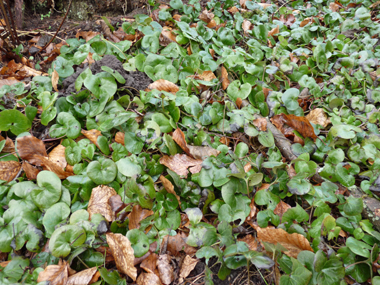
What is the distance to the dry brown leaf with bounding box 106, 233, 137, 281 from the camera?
137cm

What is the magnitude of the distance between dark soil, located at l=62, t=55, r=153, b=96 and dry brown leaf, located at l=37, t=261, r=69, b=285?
136cm

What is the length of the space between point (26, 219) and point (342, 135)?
2337 mm

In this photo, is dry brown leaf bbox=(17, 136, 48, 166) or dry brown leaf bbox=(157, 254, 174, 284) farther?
dry brown leaf bbox=(17, 136, 48, 166)

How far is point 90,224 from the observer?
4.87ft

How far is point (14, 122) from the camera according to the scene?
1819mm

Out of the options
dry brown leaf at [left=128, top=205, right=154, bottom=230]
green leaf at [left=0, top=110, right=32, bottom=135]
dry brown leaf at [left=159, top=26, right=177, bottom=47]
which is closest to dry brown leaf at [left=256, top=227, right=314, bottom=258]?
dry brown leaf at [left=128, top=205, right=154, bottom=230]

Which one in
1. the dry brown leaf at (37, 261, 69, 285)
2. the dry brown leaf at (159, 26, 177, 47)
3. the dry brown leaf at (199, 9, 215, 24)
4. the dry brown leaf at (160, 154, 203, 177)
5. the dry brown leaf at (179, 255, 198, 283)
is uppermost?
the dry brown leaf at (199, 9, 215, 24)

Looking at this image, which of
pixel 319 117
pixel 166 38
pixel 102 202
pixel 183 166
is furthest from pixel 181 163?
pixel 166 38

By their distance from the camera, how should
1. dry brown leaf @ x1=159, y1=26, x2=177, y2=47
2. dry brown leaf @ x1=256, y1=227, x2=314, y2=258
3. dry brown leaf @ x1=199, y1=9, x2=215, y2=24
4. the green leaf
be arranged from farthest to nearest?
dry brown leaf @ x1=199, y1=9, x2=215, y2=24, dry brown leaf @ x1=159, y1=26, x2=177, y2=47, the green leaf, dry brown leaf @ x1=256, y1=227, x2=314, y2=258

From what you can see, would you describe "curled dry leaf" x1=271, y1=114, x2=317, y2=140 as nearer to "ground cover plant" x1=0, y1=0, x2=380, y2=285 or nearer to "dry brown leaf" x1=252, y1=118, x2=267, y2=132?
"ground cover plant" x1=0, y1=0, x2=380, y2=285

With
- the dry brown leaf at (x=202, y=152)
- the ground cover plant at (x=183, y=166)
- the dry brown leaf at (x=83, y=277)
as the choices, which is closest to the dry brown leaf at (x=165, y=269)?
the ground cover plant at (x=183, y=166)

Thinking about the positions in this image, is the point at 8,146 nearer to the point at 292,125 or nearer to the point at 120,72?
the point at 120,72

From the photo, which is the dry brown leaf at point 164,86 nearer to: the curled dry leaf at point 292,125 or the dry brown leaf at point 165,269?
the curled dry leaf at point 292,125

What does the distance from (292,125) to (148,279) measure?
5.46 feet
